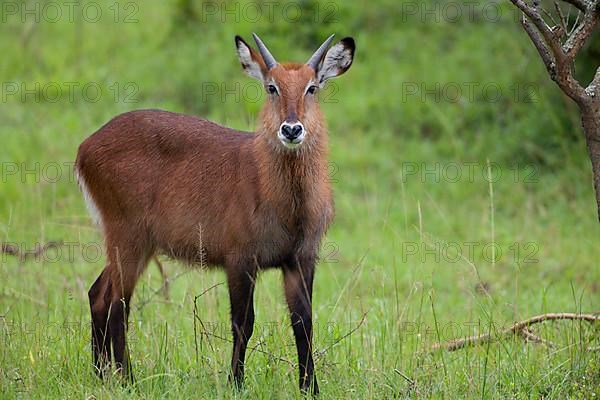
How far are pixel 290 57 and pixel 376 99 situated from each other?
1068 millimetres

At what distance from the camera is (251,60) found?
4.99 metres

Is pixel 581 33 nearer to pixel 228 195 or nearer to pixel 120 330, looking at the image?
pixel 228 195

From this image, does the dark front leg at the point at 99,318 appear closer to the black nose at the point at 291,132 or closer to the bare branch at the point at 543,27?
the black nose at the point at 291,132

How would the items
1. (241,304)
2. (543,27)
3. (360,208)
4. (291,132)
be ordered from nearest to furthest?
(543,27) → (291,132) → (241,304) → (360,208)

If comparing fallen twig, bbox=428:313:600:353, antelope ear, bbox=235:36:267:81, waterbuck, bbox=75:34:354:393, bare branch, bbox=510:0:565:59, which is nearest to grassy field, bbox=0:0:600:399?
fallen twig, bbox=428:313:600:353

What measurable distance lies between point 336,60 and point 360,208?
11.6ft

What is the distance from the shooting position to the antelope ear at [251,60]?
4961mm

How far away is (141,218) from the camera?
17.0 feet

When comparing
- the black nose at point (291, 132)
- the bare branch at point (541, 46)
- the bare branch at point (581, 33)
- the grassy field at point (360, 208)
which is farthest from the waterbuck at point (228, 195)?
the bare branch at point (581, 33)

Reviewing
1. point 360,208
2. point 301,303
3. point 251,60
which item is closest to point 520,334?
point 301,303

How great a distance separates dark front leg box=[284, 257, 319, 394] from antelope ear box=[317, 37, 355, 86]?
0.92 meters

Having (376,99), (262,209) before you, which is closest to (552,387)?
(262,209)

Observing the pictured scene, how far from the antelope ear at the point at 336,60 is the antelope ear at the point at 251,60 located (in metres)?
0.28

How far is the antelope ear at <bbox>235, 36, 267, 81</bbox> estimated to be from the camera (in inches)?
195
